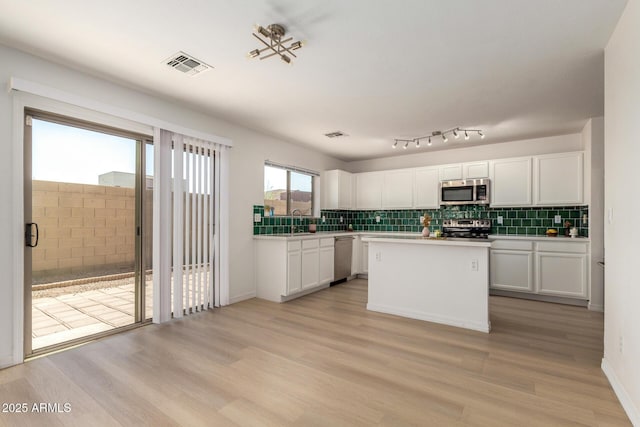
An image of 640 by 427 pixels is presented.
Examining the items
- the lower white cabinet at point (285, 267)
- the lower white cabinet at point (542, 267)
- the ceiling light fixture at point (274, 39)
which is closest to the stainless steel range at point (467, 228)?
the lower white cabinet at point (542, 267)

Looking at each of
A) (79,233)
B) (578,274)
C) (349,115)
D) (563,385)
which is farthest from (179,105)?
(578,274)

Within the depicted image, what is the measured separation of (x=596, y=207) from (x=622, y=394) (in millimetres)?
2873

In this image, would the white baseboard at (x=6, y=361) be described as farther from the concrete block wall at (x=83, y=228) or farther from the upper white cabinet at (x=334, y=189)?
the upper white cabinet at (x=334, y=189)

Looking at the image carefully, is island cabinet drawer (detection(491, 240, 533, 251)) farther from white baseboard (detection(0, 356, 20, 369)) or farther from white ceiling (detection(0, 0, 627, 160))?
white baseboard (detection(0, 356, 20, 369))

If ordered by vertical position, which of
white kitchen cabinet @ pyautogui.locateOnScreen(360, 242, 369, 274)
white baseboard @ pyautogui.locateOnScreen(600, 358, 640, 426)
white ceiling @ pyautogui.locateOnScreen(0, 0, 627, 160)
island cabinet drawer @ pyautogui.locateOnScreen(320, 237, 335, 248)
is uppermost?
white ceiling @ pyautogui.locateOnScreen(0, 0, 627, 160)

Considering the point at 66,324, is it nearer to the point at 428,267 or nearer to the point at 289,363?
the point at 289,363

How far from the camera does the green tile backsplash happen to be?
473 centimetres

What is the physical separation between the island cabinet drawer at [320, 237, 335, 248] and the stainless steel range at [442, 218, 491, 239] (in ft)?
6.89

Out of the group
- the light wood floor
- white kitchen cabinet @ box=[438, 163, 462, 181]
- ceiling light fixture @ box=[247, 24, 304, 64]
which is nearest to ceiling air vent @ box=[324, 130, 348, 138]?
white kitchen cabinet @ box=[438, 163, 462, 181]

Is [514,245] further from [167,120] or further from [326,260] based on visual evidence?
[167,120]

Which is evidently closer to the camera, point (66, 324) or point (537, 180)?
point (66, 324)

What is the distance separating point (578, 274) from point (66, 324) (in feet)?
20.6

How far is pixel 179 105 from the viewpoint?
363 cm

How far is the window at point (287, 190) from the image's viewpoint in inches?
→ 199
